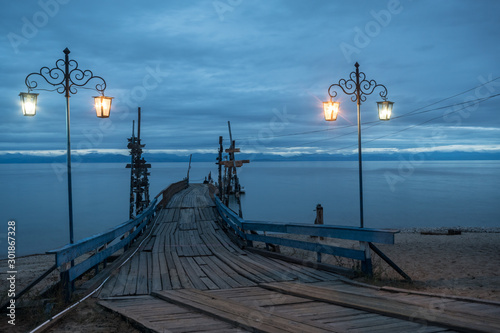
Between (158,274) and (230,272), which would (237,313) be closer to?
(230,272)

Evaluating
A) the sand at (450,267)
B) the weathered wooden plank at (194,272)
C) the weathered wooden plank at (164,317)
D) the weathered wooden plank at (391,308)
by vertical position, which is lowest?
the sand at (450,267)

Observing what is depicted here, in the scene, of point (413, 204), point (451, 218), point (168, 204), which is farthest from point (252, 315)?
point (413, 204)

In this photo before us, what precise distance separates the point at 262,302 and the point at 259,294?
1.62 feet

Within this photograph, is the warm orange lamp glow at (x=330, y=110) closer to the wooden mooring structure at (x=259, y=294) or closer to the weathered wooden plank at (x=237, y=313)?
the wooden mooring structure at (x=259, y=294)

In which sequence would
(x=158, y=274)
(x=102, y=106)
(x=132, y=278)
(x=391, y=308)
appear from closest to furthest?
(x=391, y=308)
(x=132, y=278)
(x=158, y=274)
(x=102, y=106)

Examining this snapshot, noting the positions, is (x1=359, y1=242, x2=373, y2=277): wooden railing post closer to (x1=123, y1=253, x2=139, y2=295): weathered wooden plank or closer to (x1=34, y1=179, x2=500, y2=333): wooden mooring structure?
(x1=34, y1=179, x2=500, y2=333): wooden mooring structure

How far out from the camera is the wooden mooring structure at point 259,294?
16.4ft

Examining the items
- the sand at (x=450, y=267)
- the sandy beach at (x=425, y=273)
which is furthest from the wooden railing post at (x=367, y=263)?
the sand at (x=450, y=267)

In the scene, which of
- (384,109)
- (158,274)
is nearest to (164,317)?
(158,274)

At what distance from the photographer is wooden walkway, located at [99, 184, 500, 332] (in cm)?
494

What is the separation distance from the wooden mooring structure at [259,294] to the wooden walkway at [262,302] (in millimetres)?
13

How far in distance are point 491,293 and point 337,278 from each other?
11.1 ft

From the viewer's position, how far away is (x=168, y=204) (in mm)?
23719

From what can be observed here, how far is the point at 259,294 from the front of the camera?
6.54 m
